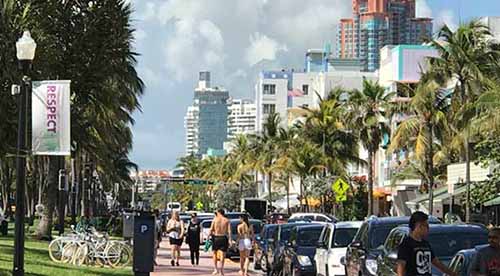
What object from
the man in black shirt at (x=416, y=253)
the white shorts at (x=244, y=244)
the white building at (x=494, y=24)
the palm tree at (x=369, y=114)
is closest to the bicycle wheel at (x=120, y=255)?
the white shorts at (x=244, y=244)

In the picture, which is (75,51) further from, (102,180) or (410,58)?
(102,180)

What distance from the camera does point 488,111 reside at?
33.8 meters

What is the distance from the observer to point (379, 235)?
1902 centimetres

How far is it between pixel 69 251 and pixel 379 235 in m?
11.0

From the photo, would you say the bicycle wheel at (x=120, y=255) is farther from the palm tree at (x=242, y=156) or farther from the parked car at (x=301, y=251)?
the palm tree at (x=242, y=156)

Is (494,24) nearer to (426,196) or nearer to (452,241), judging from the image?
(426,196)

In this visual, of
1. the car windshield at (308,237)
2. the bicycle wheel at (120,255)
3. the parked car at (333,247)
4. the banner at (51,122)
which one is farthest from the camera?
the bicycle wheel at (120,255)

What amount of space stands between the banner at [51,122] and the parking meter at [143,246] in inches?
231

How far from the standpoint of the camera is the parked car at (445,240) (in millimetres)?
15688

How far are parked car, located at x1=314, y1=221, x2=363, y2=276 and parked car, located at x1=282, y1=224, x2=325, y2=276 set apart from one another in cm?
35

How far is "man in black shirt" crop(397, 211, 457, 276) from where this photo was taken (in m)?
11.3

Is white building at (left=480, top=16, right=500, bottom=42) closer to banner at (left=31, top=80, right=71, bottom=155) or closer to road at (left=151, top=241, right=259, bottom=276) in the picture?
road at (left=151, top=241, right=259, bottom=276)

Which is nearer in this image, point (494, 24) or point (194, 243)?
point (194, 243)

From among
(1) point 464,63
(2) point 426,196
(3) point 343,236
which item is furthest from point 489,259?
(2) point 426,196
